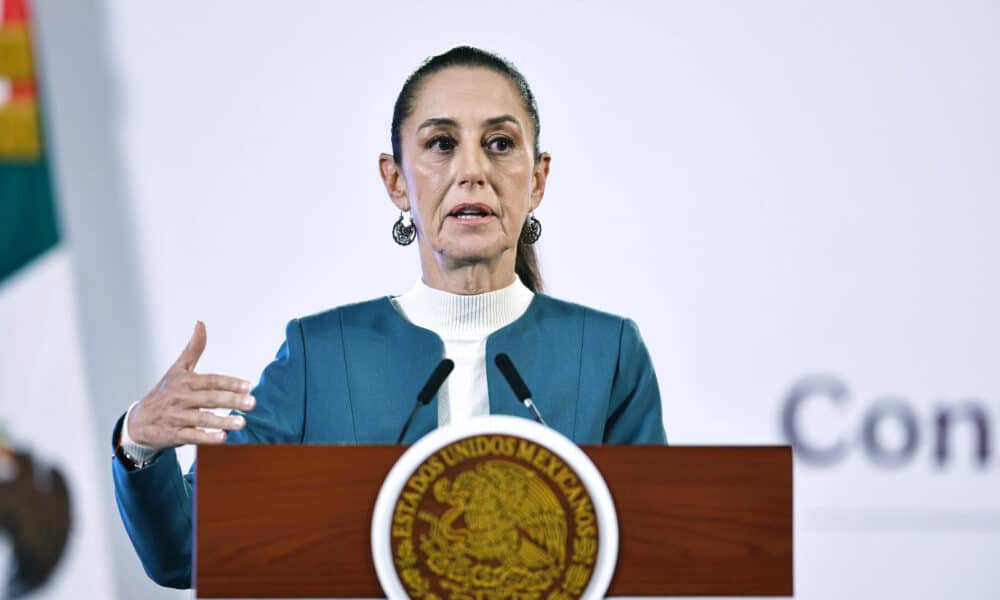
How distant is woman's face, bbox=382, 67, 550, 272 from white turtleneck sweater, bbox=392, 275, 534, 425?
0.07 meters

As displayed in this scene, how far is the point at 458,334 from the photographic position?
7.25 feet

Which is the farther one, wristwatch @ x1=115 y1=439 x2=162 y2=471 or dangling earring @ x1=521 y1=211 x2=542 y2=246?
dangling earring @ x1=521 y1=211 x2=542 y2=246

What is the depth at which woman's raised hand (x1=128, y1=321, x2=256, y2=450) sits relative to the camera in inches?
67.3

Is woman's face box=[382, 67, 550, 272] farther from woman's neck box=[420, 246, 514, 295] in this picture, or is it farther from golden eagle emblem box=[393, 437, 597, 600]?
golden eagle emblem box=[393, 437, 597, 600]

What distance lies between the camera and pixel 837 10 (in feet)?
10.5

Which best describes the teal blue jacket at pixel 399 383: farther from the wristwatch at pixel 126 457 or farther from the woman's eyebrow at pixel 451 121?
the woman's eyebrow at pixel 451 121

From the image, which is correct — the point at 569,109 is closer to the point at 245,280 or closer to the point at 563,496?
the point at 245,280

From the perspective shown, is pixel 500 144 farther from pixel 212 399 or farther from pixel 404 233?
pixel 212 399

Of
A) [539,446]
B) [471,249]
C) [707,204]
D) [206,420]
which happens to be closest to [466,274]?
[471,249]

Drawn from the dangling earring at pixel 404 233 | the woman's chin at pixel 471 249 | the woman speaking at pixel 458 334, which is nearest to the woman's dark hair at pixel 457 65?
the woman speaking at pixel 458 334

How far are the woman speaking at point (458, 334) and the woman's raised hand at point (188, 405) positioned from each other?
266 millimetres

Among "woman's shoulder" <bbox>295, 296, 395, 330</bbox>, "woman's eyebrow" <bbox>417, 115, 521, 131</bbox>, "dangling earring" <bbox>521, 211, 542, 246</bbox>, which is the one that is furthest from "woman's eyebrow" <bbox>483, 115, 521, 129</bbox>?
"woman's shoulder" <bbox>295, 296, 395, 330</bbox>

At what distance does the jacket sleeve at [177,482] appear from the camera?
1.91 meters

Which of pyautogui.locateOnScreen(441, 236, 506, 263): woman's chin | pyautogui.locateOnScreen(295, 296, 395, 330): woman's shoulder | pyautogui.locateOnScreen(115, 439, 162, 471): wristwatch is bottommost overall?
pyautogui.locateOnScreen(115, 439, 162, 471): wristwatch
